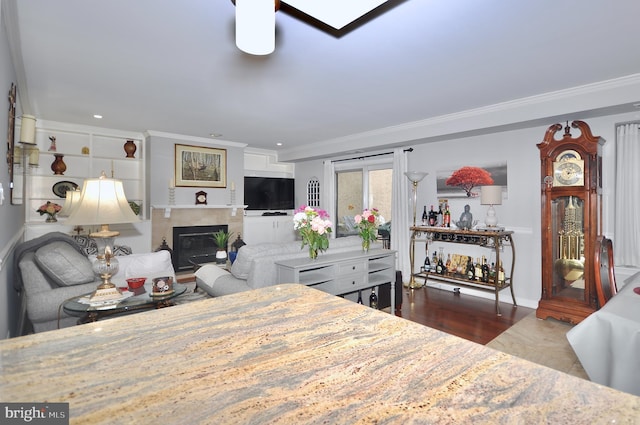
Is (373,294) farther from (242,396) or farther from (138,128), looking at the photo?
(138,128)

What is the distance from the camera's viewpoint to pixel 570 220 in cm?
362

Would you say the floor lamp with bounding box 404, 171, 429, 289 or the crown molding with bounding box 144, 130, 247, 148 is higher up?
the crown molding with bounding box 144, 130, 247, 148

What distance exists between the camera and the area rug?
2.72m

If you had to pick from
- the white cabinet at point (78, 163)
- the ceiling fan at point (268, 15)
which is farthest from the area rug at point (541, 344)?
the white cabinet at point (78, 163)

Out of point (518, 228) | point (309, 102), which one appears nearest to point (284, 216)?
point (309, 102)

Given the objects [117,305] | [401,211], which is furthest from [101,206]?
[401,211]

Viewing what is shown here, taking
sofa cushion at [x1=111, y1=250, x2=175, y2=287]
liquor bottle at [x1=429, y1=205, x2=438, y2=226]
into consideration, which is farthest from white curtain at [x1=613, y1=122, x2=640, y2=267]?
sofa cushion at [x1=111, y1=250, x2=175, y2=287]

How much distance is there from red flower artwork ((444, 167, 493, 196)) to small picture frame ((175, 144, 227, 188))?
4.26m

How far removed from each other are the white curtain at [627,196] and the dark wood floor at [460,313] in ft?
3.93

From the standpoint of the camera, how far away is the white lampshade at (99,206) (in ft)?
6.33

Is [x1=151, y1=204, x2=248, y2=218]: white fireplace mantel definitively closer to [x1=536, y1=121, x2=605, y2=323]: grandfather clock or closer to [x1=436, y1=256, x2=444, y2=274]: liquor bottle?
[x1=436, y1=256, x2=444, y2=274]: liquor bottle

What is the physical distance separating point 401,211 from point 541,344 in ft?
9.43

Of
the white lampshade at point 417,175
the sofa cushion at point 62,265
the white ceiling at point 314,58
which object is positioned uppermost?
the white ceiling at point 314,58

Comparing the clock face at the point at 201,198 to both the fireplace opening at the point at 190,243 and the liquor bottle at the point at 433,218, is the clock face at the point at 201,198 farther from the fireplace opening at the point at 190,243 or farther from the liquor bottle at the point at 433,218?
the liquor bottle at the point at 433,218
